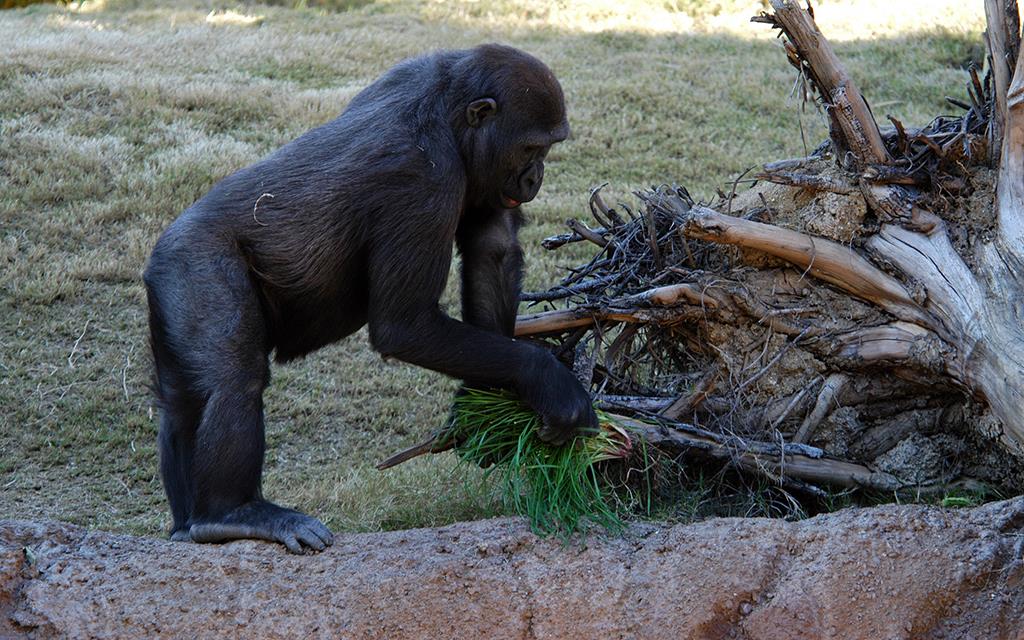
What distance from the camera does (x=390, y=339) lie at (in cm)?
411

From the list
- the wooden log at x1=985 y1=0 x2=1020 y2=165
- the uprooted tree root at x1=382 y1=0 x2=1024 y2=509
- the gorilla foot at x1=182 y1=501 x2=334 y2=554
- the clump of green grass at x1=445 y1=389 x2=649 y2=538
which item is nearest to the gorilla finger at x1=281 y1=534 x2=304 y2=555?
the gorilla foot at x1=182 y1=501 x2=334 y2=554

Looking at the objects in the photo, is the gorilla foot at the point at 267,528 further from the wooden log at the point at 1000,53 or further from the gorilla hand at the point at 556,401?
the wooden log at the point at 1000,53

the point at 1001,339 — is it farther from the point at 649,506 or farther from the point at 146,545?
the point at 146,545

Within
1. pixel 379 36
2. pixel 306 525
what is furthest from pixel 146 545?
pixel 379 36

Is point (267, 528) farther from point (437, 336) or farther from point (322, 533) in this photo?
point (437, 336)

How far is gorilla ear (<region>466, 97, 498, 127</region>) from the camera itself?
13.8 ft

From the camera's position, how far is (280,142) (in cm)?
915

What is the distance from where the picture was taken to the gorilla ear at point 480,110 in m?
4.21

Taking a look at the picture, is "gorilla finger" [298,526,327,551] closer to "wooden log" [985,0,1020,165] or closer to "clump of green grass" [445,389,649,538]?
"clump of green grass" [445,389,649,538]

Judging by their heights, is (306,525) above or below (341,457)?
above

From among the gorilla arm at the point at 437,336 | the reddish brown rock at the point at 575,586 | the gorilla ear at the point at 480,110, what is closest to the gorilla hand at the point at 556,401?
the gorilla arm at the point at 437,336

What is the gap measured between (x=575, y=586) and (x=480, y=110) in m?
1.84

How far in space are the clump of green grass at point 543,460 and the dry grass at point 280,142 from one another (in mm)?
334

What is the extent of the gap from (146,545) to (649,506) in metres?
1.78
